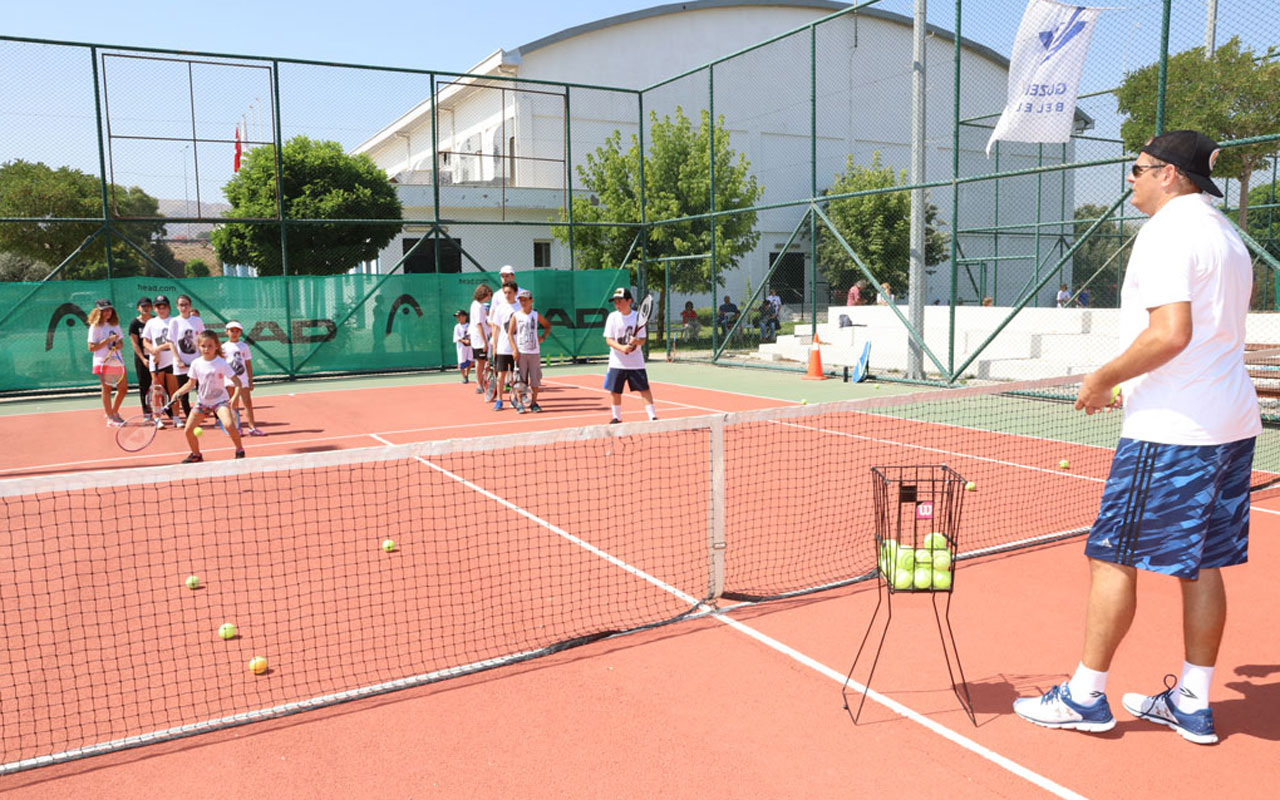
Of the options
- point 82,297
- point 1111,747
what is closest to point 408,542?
point 1111,747

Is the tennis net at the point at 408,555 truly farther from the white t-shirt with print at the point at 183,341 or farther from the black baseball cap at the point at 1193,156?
the white t-shirt with print at the point at 183,341

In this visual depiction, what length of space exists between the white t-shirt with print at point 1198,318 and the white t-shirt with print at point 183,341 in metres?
11.8

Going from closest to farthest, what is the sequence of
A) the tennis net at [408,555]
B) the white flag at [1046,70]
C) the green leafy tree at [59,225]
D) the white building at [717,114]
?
1. the tennis net at [408,555]
2. the white flag at [1046,70]
3. the white building at [717,114]
4. the green leafy tree at [59,225]

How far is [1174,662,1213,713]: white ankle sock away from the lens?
341 cm

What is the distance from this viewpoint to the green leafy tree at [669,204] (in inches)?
1013

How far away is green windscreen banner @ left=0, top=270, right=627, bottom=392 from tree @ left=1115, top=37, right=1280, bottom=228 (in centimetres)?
1140

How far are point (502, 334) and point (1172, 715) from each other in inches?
419

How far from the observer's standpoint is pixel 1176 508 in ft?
10.6

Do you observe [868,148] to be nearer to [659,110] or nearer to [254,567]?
[659,110]

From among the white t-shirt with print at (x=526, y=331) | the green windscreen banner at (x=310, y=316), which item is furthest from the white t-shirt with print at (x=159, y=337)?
the green windscreen banner at (x=310, y=316)

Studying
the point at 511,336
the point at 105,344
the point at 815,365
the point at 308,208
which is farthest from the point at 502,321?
the point at 308,208

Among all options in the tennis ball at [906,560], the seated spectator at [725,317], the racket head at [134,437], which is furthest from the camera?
the seated spectator at [725,317]

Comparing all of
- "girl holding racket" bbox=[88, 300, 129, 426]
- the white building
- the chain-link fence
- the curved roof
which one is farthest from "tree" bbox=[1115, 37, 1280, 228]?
the curved roof

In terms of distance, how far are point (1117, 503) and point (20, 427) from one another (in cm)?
1435
